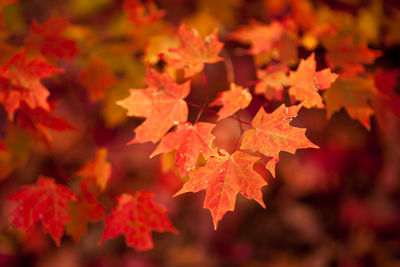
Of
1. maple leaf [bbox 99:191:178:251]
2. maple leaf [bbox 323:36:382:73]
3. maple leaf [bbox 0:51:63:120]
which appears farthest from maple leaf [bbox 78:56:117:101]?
maple leaf [bbox 323:36:382:73]

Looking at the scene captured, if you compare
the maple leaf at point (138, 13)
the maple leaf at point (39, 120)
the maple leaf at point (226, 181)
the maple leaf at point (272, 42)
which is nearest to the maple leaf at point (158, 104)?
the maple leaf at point (226, 181)

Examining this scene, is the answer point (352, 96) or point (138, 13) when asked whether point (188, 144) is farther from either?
point (138, 13)

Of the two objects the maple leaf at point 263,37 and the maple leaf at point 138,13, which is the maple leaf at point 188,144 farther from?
the maple leaf at point 138,13

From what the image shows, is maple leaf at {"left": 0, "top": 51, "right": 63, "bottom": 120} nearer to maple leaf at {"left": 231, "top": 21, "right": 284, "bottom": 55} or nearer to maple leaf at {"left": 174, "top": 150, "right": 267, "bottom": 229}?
maple leaf at {"left": 174, "top": 150, "right": 267, "bottom": 229}

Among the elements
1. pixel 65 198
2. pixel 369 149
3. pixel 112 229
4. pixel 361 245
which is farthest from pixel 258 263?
pixel 65 198

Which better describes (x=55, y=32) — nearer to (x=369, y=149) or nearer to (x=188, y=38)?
(x=188, y=38)

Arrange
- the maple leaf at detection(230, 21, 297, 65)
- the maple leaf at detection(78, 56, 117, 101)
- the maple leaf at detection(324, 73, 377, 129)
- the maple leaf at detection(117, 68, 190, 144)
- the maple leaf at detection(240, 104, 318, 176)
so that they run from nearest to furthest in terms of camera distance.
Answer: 1. the maple leaf at detection(240, 104, 318, 176)
2. the maple leaf at detection(117, 68, 190, 144)
3. the maple leaf at detection(324, 73, 377, 129)
4. the maple leaf at detection(230, 21, 297, 65)
5. the maple leaf at detection(78, 56, 117, 101)

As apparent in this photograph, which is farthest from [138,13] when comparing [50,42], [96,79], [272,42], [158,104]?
[158,104]
